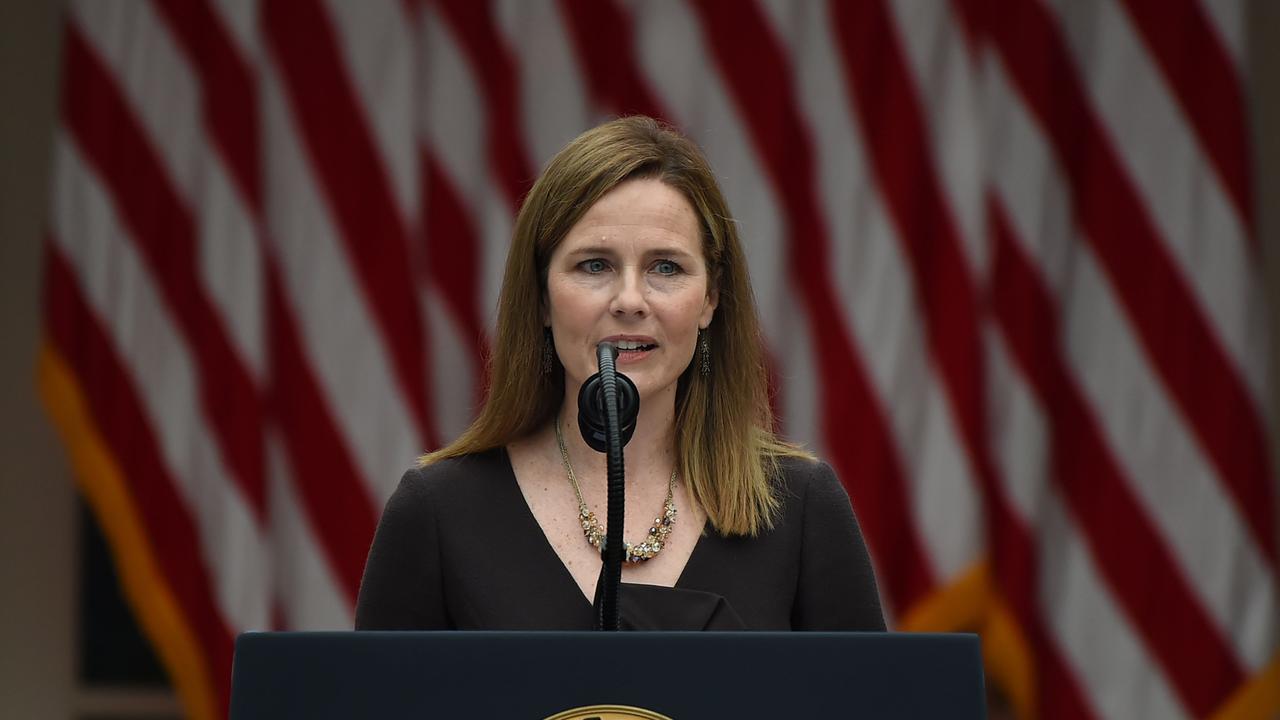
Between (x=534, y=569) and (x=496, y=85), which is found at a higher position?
(x=496, y=85)

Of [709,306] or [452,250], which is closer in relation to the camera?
[709,306]

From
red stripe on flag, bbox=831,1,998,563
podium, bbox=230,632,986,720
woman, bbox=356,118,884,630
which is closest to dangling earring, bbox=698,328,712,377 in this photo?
woman, bbox=356,118,884,630

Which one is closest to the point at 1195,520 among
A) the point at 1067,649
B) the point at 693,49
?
the point at 1067,649

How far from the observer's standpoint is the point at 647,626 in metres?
1.52

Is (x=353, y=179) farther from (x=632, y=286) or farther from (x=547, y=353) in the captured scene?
(x=632, y=286)

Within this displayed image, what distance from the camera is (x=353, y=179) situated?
377cm

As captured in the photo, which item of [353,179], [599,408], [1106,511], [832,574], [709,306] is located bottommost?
[1106,511]

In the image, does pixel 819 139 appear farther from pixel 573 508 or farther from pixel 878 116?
pixel 573 508

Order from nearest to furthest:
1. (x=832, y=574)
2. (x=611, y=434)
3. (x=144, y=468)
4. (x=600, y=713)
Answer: (x=600, y=713) < (x=611, y=434) < (x=832, y=574) < (x=144, y=468)

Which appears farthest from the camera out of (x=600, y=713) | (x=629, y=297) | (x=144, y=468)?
(x=144, y=468)

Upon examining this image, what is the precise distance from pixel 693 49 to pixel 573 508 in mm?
2270

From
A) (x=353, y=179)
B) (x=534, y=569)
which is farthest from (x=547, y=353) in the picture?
(x=353, y=179)

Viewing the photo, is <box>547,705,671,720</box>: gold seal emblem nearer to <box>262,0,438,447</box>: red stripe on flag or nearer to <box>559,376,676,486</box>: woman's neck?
<box>559,376,676,486</box>: woman's neck

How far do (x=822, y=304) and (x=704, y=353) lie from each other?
6.36ft
